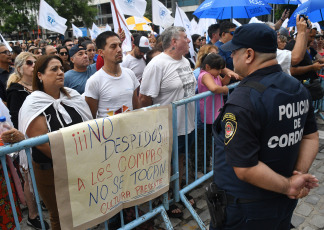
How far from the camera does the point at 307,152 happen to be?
1.79 metres

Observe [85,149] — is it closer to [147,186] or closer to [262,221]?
[147,186]

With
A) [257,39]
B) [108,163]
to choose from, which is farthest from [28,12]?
[257,39]

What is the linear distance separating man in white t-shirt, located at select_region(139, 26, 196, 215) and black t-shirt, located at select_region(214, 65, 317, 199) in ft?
5.42

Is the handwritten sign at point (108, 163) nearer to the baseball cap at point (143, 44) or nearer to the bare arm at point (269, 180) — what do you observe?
the bare arm at point (269, 180)

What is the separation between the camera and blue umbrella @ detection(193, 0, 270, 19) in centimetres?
499

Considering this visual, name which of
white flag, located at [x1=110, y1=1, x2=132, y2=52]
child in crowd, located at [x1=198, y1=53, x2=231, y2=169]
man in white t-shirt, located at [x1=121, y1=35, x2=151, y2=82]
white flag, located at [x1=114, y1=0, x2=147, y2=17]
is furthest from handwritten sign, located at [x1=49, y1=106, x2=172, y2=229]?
white flag, located at [x1=114, y1=0, x2=147, y2=17]

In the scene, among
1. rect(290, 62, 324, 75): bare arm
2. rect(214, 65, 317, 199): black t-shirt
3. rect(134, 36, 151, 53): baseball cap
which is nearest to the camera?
rect(214, 65, 317, 199): black t-shirt

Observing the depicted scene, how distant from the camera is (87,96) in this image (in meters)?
3.06

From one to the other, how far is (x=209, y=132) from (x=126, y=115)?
1.95 meters

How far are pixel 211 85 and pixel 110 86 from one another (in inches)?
50.2

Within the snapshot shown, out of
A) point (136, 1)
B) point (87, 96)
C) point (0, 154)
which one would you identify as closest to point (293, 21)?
point (136, 1)

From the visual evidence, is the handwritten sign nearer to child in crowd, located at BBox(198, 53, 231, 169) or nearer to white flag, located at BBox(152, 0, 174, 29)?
child in crowd, located at BBox(198, 53, 231, 169)

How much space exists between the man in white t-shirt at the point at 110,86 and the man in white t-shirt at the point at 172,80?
24cm

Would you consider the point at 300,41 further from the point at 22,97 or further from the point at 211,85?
the point at 22,97
